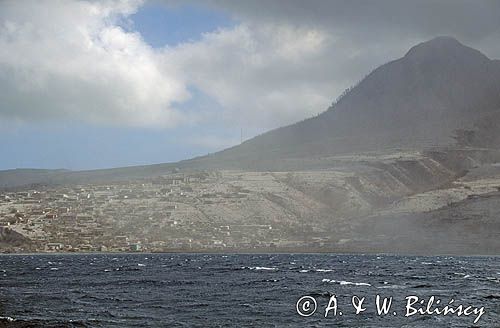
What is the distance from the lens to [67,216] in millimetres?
198750

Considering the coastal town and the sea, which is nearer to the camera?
the sea

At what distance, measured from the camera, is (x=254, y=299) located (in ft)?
199

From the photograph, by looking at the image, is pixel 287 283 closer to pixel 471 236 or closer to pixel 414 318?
pixel 414 318

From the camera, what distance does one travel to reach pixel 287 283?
250 ft

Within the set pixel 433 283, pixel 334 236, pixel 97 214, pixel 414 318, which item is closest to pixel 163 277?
pixel 433 283

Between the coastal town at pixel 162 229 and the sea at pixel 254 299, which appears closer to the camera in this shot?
the sea at pixel 254 299

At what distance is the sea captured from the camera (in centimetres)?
4744

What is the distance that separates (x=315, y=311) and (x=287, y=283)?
951 inches

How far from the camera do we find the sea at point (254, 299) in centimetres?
4744

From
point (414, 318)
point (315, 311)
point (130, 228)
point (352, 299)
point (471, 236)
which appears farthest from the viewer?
point (130, 228)

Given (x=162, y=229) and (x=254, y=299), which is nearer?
(x=254, y=299)

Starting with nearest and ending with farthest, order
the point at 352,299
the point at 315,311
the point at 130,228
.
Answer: the point at 315,311, the point at 352,299, the point at 130,228

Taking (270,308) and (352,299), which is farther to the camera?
(352,299)

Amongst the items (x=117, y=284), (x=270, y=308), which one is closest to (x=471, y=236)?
(x=117, y=284)
